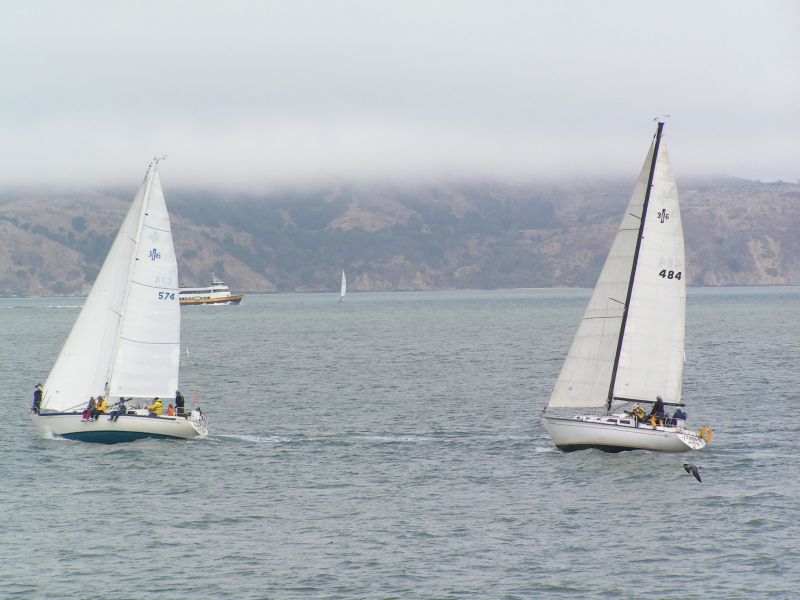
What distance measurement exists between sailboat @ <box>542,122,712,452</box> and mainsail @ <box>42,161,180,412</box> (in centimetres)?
1919

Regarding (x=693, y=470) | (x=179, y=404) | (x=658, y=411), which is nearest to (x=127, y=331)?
(x=179, y=404)

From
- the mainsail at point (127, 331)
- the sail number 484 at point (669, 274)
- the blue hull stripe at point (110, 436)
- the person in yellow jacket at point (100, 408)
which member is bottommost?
the blue hull stripe at point (110, 436)

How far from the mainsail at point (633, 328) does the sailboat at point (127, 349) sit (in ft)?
62.7

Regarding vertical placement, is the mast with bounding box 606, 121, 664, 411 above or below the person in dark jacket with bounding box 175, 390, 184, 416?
above

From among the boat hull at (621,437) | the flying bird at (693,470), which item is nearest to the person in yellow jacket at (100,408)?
the boat hull at (621,437)

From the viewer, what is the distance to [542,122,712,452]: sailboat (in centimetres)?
5031

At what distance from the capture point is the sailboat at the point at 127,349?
54.1 meters

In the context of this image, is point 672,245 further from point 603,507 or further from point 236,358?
point 236,358

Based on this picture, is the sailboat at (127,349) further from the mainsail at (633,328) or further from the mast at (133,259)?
the mainsail at (633,328)

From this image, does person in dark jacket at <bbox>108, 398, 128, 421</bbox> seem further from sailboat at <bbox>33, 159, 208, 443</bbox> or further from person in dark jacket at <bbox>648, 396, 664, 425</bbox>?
person in dark jacket at <bbox>648, 396, 664, 425</bbox>

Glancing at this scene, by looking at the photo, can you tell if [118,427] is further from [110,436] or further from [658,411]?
[658,411]

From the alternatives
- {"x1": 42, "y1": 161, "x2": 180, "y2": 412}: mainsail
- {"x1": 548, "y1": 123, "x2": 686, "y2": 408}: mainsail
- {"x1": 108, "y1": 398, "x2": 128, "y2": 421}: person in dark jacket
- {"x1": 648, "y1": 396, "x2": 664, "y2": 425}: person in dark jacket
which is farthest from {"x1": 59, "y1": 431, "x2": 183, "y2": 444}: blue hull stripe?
{"x1": 648, "y1": 396, "x2": 664, "y2": 425}: person in dark jacket

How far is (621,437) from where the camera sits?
50.3 m

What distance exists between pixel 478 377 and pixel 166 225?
44589 mm
